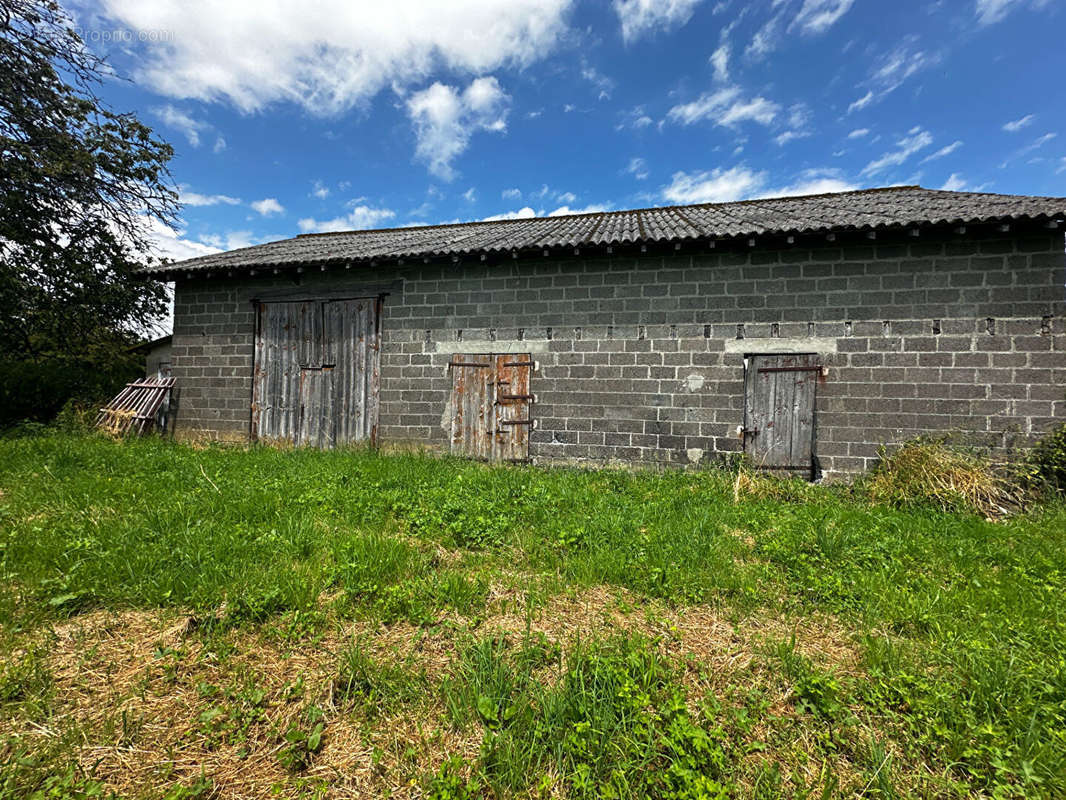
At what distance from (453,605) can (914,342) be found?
665 cm

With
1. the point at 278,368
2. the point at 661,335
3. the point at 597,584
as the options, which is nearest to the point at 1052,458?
the point at 661,335

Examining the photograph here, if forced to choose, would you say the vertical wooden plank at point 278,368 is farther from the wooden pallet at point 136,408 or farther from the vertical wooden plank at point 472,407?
the vertical wooden plank at point 472,407

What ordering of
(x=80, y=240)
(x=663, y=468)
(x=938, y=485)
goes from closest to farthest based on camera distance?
(x=938, y=485) → (x=663, y=468) → (x=80, y=240)

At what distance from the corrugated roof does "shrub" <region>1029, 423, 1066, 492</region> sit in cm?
254

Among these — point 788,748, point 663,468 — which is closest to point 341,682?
point 788,748

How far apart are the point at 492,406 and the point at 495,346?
994 mm

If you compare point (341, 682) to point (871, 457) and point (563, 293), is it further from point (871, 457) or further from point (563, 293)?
point (871, 457)

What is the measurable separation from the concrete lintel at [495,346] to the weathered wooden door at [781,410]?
3.13 metres

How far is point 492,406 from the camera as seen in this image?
7.41 m

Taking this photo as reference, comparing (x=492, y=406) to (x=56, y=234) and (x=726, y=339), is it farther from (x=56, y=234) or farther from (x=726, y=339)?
(x=56, y=234)

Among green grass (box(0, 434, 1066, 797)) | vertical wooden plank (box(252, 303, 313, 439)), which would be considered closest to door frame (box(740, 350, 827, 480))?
green grass (box(0, 434, 1066, 797))

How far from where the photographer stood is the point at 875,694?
2.04m

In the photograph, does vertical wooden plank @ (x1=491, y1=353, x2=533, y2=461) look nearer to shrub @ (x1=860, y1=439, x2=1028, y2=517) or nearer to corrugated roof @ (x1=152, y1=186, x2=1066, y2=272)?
corrugated roof @ (x1=152, y1=186, x2=1066, y2=272)

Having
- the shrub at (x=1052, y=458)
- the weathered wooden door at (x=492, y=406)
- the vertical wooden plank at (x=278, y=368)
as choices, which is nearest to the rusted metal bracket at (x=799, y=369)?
the shrub at (x=1052, y=458)
